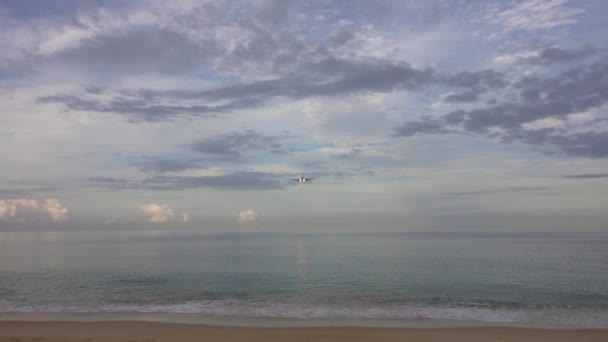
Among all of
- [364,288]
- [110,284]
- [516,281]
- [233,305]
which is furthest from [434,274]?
[110,284]

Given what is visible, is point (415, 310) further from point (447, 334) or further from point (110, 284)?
point (110, 284)

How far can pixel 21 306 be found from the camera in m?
30.8

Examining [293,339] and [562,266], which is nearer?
[293,339]

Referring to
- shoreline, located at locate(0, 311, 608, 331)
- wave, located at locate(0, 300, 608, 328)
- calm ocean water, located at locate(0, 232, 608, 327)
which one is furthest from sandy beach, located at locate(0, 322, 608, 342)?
calm ocean water, located at locate(0, 232, 608, 327)

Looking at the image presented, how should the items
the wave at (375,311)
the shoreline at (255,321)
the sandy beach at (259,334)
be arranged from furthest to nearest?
the wave at (375,311), the shoreline at (255,321), the sandy beach at (259,334)

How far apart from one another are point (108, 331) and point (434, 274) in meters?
36.5

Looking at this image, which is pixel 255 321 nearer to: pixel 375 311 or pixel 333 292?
pixel 375 311

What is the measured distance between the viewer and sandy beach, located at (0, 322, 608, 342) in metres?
20.7

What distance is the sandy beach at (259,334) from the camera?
2067 centimetres

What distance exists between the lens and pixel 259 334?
70.9 feet

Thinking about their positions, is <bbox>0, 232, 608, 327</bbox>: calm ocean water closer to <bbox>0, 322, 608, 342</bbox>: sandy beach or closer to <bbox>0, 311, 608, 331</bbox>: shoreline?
<bbox>0, 311, 608, 331</bbox>: shoreline

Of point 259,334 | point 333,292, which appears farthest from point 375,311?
point 259,334

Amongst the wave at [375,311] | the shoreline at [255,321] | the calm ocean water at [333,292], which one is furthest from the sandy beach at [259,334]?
the calm ocean water at [333,292]

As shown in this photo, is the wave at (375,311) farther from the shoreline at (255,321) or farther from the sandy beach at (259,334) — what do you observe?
the sandy beach at (259,334)
